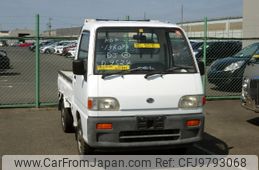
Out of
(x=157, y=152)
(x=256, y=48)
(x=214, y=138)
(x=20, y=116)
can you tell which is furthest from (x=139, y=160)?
(x=256, y=48)

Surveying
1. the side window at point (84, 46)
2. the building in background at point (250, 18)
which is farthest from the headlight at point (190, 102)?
the building in background at point (250, 18)

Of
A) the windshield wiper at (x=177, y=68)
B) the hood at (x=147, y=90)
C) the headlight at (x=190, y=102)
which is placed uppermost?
the windshield wiper at (x=177, y=68)

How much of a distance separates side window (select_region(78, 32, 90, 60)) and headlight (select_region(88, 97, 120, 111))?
2.77 feet

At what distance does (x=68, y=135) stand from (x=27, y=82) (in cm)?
893

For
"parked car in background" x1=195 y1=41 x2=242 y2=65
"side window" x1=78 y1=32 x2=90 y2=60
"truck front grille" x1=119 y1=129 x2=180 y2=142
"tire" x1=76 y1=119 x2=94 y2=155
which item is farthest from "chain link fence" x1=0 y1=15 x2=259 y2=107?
"truck front grille" x1=119 y1=129 x2=180 y2=142

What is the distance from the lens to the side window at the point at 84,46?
20.1 ft

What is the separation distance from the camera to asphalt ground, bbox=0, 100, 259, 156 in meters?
6.86

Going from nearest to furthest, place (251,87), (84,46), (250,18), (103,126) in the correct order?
(103,126) < (84,46) < (251,87) < (250,18)

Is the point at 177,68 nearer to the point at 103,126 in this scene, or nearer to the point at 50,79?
the point at 103,126

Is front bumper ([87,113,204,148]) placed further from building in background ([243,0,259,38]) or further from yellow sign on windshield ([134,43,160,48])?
building in background ([243,0,259,38])

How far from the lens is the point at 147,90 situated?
5.58 meters

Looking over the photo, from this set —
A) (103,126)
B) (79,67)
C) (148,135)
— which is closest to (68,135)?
(79,67)

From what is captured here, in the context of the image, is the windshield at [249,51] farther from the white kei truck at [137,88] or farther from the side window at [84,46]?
the side window at [84,46]

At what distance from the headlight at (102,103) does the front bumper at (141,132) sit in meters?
0.13
